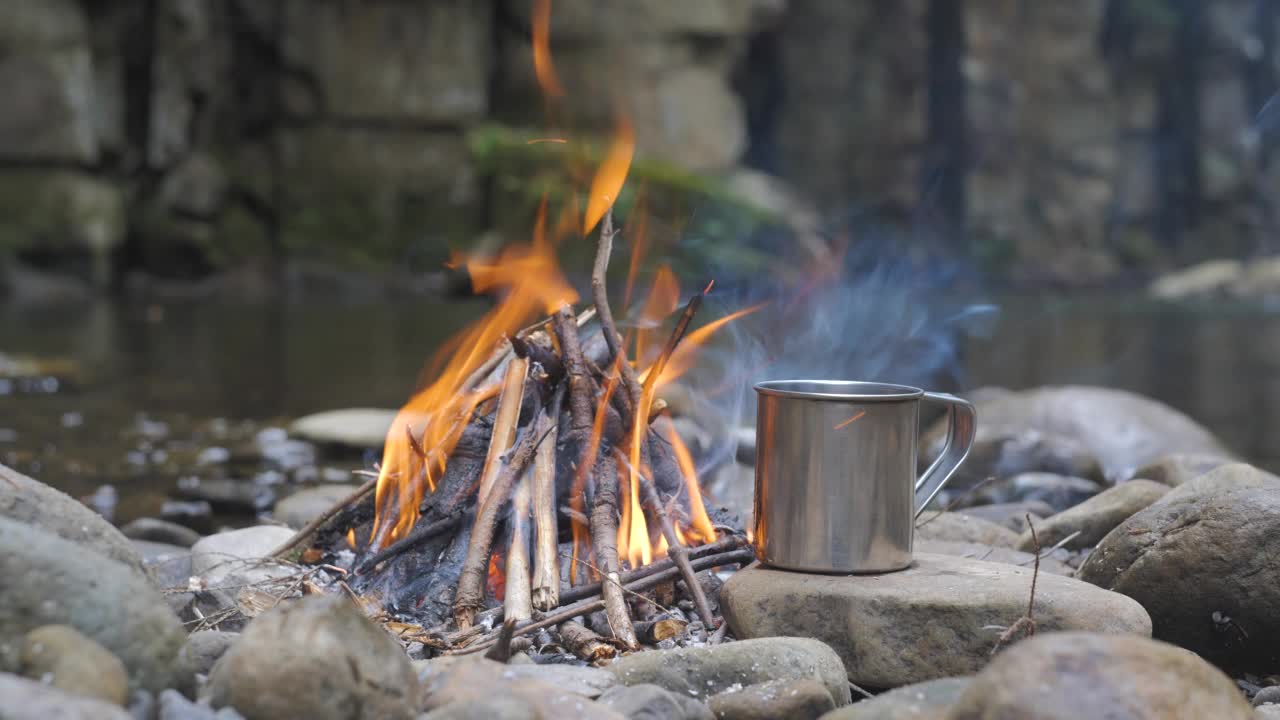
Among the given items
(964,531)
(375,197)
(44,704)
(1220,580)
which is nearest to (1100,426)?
(964,531)

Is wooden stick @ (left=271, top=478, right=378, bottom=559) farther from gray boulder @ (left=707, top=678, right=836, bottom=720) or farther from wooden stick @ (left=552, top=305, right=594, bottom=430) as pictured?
gray boulder @ (left=707, top=678, right=836, bottom=720)

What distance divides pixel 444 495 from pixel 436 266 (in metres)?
14.6

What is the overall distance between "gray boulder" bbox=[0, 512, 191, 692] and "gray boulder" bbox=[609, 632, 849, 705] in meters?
→ 0.75

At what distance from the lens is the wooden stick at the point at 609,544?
7.56 ft

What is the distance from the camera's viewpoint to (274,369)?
8.89 m

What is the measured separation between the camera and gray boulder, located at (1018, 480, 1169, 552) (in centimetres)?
315

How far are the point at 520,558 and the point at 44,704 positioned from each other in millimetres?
1098

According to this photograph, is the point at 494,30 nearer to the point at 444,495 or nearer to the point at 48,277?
the point at 48,277

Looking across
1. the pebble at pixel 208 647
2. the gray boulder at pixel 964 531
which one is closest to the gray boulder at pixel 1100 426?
the gray boulder at pixel 964 531

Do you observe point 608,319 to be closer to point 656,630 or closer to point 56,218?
point 656,630

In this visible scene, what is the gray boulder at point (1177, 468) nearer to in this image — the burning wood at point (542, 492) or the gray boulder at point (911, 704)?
the burning wood at point (542, 492)

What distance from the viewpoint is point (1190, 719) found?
5.22 ft

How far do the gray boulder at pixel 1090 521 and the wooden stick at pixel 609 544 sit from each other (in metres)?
1.22

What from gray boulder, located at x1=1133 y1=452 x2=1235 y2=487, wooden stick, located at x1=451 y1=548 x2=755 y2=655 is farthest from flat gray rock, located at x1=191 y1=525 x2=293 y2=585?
gray boulder, located at x1=1133 y1=452 x2=1235 y2=487
